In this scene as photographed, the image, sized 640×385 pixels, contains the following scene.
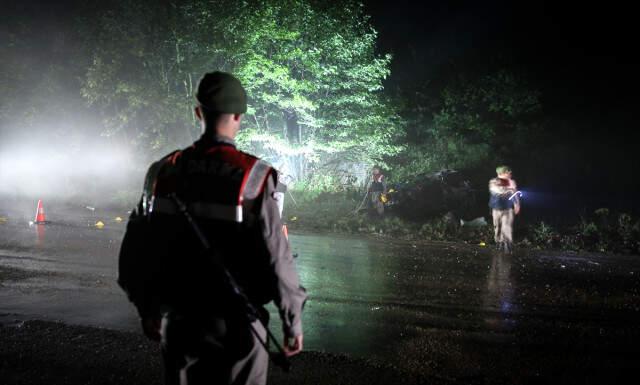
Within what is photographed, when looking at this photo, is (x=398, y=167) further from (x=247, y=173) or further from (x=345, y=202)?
(x=247, y=173)

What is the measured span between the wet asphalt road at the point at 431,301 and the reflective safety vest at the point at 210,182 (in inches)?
112

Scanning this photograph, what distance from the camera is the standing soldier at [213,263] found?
204 cm

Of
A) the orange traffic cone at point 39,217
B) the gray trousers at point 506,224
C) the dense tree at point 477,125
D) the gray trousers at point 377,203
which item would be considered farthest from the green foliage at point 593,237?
the orange traffic cone at point 39,217

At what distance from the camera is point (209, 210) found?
6.72 ft

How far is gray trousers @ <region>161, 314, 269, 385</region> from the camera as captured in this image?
2.02 metres

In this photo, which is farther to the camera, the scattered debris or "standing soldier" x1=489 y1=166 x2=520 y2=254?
the scattered debris

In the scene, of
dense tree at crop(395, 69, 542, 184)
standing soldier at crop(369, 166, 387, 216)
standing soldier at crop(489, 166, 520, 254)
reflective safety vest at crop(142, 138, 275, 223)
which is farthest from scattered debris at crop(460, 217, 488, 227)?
reflective safety vest at crop(142, 138, 275, 223)

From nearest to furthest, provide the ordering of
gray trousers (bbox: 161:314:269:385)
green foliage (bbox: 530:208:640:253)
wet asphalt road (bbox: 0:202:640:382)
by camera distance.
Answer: gray trousers (bbox: 161:314:269:385)
wet asphalt road (bbox: 0:202:640:382)
green foliage (bbox: 530:208:640:253)

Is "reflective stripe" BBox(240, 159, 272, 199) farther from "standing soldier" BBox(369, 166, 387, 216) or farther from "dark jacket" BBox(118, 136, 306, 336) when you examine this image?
"standing soldier" BBox(369, 166, 387, 216)

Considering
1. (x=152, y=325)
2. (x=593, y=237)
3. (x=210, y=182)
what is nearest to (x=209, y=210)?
(x=210, y=182)

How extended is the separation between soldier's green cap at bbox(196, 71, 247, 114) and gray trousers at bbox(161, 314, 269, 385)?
3.26 feet

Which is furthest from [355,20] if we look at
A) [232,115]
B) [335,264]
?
[232,115]

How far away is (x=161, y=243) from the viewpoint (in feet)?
6.96

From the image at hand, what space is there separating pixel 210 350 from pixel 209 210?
2.05 ft
